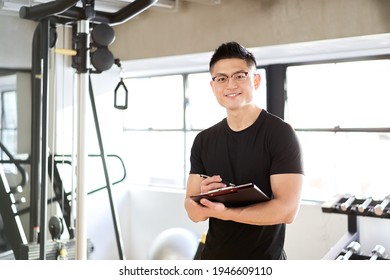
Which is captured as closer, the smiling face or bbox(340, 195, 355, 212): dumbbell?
the smiling face

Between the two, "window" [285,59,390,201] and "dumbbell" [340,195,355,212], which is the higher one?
"window" [285,59,390,201]

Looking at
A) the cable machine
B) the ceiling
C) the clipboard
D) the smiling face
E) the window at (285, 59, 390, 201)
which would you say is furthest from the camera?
the window at (285, 59, 390, 201)

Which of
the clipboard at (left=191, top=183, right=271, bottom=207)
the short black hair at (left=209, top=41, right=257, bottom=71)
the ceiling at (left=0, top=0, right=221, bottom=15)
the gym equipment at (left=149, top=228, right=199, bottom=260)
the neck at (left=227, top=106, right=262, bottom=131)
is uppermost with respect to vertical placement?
the ceiling at (left=0, top=0, right=221, bottom=15)

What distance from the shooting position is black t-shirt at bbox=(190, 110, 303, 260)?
4.91 ft

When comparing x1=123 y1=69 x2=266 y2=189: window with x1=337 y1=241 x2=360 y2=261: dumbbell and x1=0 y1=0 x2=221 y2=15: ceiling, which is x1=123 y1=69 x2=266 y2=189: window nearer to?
x1=0 y1=0 x2=221 y2=15: ceiling

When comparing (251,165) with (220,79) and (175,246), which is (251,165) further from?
(175,246)

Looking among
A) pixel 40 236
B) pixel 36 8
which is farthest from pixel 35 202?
pixel 36 8

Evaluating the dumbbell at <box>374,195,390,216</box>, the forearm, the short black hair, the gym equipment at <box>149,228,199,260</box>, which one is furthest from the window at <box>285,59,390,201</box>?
the forearm

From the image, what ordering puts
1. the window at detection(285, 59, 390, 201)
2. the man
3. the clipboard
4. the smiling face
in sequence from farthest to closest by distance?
the window at detection(285, 59, 390, 201)
the smiling face
the man
the clipboard

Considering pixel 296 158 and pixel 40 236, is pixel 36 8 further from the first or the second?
pixel 296 158

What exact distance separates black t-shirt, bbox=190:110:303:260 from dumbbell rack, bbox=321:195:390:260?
1.14 m

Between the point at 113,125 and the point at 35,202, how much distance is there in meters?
2.02

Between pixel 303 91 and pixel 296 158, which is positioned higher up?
pixel 303 91

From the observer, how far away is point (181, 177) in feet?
15.0
